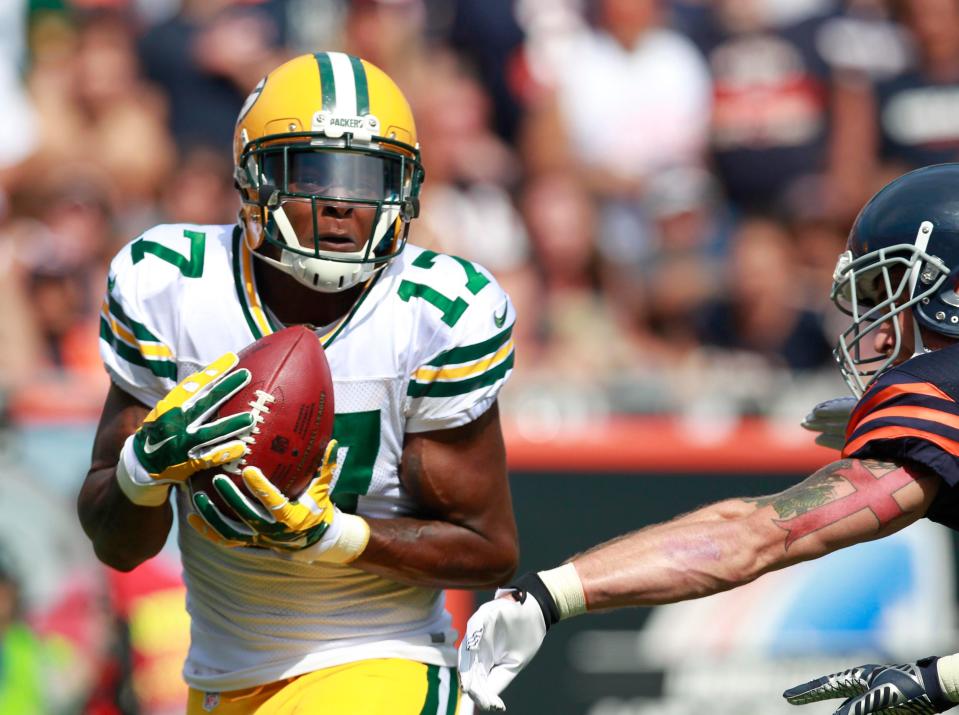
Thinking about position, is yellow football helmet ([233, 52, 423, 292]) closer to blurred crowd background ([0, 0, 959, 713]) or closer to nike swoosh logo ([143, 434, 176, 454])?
nike swoosh logo ([143, 434, 176, 454])

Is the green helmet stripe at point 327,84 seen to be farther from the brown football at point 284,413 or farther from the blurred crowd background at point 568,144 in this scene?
the blurred crowd background at point 568,144

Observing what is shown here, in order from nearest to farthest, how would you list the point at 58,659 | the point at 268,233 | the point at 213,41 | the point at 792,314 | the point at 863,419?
the point at 863,419, the point at 268,233, the point at 58,659, the point at 792,314, the point at 213,41

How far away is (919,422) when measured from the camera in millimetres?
2482

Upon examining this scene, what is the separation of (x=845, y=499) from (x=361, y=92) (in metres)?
1.37

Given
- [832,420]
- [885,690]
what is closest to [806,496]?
[885,690]

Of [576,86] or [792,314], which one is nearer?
[792,314]

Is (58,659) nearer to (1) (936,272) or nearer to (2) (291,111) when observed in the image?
(2) (291,111)

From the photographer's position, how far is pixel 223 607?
320cm

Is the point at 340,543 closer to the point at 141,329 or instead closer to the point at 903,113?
the point at 141,329

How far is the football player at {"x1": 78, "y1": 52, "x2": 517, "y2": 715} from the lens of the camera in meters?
3.11

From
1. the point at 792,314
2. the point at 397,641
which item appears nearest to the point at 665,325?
the point at 792,314

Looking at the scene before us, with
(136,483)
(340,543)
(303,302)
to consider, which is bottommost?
(340,543)

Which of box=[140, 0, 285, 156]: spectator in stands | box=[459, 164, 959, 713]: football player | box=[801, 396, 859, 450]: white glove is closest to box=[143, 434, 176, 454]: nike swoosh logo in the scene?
box=[459, 164, 959, 713]: football player

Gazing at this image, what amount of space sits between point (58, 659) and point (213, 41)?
10.0 feet
